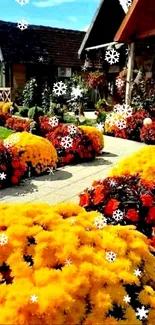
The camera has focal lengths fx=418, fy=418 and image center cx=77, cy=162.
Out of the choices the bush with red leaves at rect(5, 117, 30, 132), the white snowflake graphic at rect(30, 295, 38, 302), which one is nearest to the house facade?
the bush with red leaves at rect(5, 117, 30, 132)

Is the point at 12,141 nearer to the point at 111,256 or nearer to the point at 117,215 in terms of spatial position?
the point at 117,215

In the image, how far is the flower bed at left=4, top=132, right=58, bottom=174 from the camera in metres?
7.41

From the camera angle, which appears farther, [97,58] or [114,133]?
[97,58]

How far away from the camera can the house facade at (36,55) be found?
26109mm

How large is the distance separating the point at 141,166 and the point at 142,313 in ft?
10.2

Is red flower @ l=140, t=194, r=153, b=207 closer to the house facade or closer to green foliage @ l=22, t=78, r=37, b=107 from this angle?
green foliage @ l=22, t=78, r=37, b=107

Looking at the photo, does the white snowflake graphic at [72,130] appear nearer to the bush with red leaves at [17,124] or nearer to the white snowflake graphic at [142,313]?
the bush with red leaves at [17,124]

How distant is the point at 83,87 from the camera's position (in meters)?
17.4

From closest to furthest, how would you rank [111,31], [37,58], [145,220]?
1. [145,220]
2. [111,31]
3. [37,58]

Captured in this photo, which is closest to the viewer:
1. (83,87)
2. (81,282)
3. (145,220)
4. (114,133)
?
(81,282)

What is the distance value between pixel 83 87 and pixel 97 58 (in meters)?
4.15

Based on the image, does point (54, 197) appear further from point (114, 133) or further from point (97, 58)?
point (97, 58)

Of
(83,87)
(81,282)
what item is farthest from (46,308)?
(83,87)

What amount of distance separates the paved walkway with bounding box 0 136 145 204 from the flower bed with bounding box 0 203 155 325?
2.86 meters
